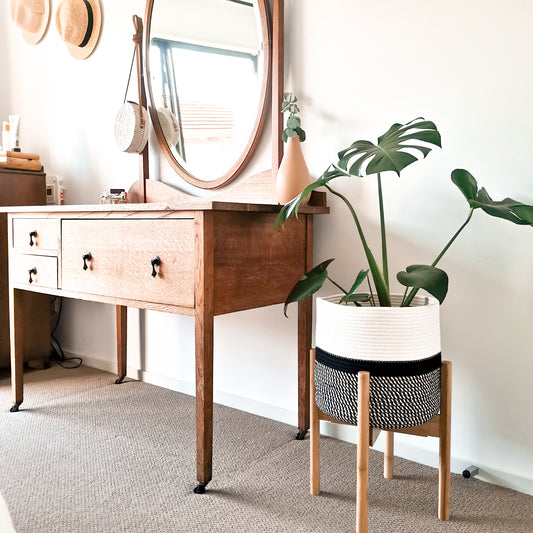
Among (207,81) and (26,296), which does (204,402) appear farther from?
(26,296)

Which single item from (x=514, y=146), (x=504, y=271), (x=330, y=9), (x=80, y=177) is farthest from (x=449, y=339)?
(x=80, y=177)

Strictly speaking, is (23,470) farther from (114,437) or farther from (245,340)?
(245,340)

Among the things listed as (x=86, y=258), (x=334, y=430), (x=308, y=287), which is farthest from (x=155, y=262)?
(x=334, y=430)

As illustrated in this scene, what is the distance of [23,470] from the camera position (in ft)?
4.88

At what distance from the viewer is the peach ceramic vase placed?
160 cm

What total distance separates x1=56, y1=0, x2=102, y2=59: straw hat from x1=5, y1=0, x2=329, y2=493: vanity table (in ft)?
1.26

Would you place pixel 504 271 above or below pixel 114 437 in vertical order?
above

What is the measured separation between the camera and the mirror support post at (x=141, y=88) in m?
2.13

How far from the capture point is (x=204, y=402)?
4.50ft

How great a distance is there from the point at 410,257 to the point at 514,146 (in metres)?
0.40

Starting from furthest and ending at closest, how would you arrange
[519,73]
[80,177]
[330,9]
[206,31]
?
→ [80,177] → [206,31] → [330,9] → [519,73]

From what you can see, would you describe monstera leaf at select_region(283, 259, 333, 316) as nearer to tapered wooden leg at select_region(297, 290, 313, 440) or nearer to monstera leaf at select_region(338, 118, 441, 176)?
monstera leaf at select_region(338, 118, 441, 176)

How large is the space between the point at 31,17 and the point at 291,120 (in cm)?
176

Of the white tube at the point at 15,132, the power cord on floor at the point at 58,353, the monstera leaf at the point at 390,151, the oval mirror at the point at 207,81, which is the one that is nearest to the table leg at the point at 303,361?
the oval mirror at the point at 207,81
